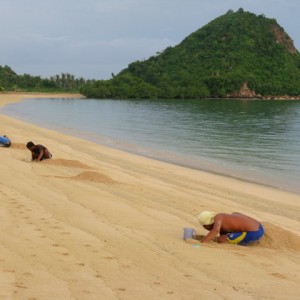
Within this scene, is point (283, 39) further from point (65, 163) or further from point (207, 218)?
point (207, 218)

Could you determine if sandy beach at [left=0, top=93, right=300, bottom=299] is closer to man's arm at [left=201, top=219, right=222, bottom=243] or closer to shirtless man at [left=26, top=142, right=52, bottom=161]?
man's arm at [left=201, top=219, right=222, bottom=243]

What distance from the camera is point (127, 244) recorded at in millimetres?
6699

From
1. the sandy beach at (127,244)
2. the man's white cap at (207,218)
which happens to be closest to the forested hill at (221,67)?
the sandy beach at (127,244)

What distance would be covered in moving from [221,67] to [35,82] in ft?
190

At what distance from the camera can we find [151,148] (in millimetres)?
24312

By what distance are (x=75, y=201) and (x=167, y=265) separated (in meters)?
3.88

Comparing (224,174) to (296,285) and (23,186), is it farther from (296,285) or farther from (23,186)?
(296,285)

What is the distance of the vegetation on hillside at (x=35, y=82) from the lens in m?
139

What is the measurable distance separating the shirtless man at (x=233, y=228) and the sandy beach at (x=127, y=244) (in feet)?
0.50

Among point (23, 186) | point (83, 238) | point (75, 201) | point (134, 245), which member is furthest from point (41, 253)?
point (23, 186)

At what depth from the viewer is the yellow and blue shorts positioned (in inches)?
282

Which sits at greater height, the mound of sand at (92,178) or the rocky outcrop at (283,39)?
the rocky outcrop at (283,39)

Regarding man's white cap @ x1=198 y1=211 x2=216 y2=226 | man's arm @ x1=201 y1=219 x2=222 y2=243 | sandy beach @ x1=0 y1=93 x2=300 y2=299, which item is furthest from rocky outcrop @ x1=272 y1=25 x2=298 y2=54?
man's arm @ x1=201 y1=219 x2=222 y2=243

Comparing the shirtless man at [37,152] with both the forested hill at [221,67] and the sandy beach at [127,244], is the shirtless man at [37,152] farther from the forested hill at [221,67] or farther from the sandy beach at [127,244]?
the forested hill at [221,67]
